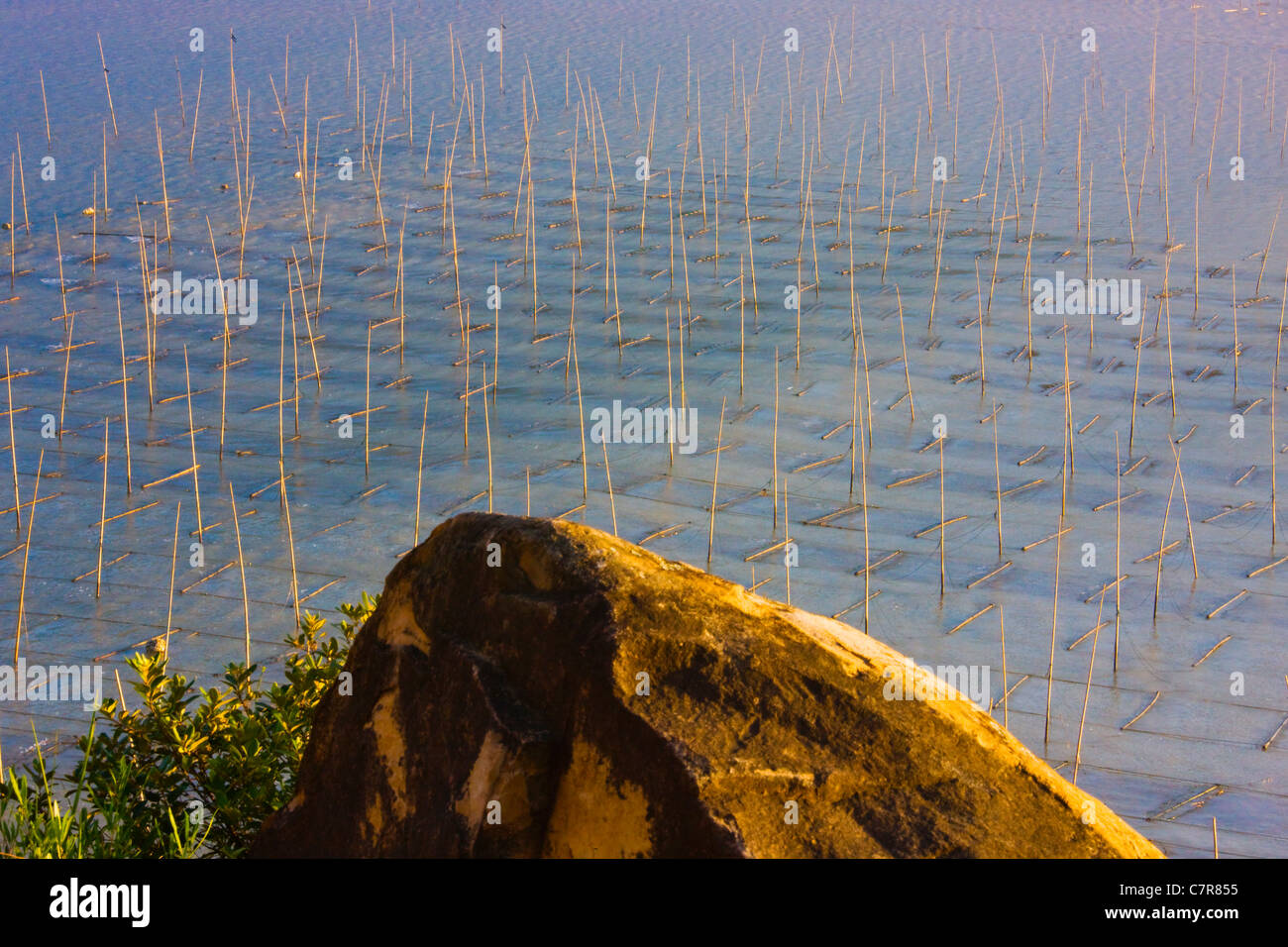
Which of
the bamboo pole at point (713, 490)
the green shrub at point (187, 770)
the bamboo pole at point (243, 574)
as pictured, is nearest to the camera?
the green shrub at point (187, 770)

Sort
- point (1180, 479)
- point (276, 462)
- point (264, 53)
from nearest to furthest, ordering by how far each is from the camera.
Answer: point (1180, 479), point (276, 462), point (264, 53)

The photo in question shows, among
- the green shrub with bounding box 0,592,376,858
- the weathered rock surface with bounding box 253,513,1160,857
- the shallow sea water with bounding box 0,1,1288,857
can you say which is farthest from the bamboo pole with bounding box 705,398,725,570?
the weathered rock surface with bounding box 253,513,1160,857

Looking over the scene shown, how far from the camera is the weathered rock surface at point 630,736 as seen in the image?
5.83 ft

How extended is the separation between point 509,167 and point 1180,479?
4.99 meters

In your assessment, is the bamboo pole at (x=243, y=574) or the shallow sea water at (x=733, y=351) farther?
the shallow sea water at (x=733, y=351)

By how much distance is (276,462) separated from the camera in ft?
16.5

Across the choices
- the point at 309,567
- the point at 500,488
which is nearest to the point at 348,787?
the point at 309,567

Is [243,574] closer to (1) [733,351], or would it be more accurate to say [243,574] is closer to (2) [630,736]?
(2) [630,736]

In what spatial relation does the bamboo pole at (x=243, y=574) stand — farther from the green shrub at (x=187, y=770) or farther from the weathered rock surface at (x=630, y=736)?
the weathered rock surface at (x=630, y=736)

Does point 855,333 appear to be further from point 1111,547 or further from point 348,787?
point 348,787

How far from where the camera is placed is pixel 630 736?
183 cm

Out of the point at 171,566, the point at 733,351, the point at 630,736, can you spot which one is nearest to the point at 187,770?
the point at 630,736

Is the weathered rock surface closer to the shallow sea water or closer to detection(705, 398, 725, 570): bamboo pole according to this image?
the shallow sea water

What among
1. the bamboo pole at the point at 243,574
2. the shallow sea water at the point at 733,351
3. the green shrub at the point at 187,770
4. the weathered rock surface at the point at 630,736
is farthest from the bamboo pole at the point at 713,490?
the weathered rock surface at the point at 630,736
